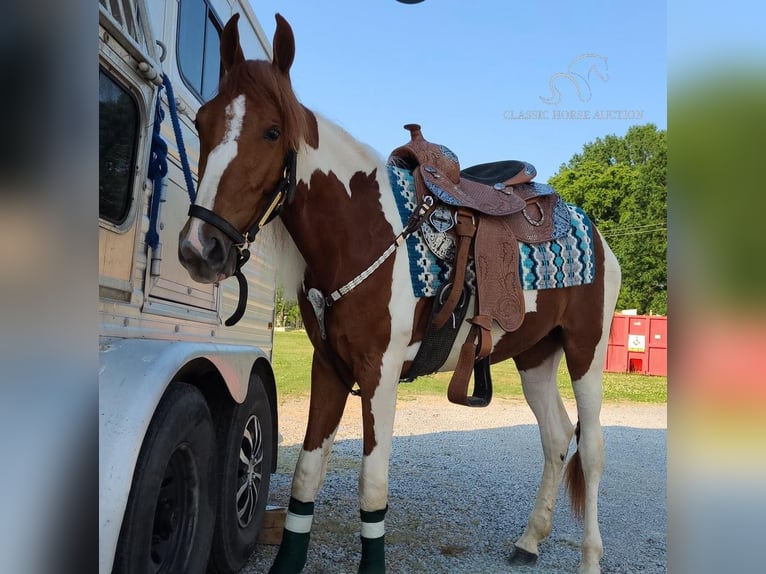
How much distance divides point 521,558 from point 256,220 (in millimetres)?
2500

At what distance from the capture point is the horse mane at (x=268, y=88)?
182 centimetres

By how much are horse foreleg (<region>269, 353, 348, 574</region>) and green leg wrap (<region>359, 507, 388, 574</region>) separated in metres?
0.27

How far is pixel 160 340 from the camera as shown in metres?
1.87

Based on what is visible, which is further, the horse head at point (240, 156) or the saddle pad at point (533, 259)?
the saddle pad at point (533, 259)

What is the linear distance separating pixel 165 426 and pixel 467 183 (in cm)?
180

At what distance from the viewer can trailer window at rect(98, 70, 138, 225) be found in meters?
1.55

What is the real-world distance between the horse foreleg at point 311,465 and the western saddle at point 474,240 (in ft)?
1.36

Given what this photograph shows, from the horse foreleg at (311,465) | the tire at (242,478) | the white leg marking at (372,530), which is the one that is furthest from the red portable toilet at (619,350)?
the white leg marking at (372,530)

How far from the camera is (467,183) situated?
8.79ft

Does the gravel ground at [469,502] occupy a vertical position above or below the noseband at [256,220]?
below

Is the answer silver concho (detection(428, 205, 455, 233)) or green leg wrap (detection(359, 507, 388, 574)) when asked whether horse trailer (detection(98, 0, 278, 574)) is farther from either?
silver concho (detection(428, 205, 455, 233))

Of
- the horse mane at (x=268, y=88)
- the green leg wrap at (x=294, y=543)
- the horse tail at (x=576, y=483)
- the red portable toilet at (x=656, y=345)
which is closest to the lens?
the horse mane at (x=268, y=88)

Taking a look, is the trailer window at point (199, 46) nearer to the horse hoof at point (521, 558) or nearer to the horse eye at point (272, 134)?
the horse eye at point (272, 134)
